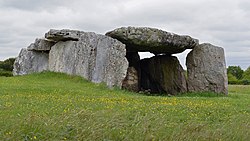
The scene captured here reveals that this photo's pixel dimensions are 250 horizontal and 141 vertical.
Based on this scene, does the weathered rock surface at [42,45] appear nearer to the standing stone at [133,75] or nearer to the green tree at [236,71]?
the standing stone at [133,75]

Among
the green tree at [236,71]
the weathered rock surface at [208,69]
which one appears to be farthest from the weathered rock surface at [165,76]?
the green tree at [236,71]

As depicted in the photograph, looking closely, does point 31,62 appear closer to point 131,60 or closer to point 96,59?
point 131,60

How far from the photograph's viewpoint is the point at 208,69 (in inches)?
1051

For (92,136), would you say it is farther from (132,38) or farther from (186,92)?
(186,92)

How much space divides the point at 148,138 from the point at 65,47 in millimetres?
18723

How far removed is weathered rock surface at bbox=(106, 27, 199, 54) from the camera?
2414 centimetres

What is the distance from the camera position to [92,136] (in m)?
8.22

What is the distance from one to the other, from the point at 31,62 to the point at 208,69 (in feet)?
39.1

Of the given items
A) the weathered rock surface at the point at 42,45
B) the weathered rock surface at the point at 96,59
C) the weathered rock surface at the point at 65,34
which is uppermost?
the weathered rock surface at the point at 65,34

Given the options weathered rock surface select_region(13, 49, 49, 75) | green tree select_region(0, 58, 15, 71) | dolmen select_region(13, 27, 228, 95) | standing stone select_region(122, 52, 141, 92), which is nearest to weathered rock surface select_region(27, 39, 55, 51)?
dolmen select_region(13, 27, 228, 95)

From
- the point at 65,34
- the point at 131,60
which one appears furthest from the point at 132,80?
the point at 65,34

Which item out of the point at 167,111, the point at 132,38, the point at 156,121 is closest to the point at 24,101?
the point at 167,111

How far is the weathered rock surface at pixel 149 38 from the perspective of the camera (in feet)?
79.2

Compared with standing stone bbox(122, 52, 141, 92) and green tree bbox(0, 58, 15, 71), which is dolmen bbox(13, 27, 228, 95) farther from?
green tree bbox(0, 58, 15, 71)
